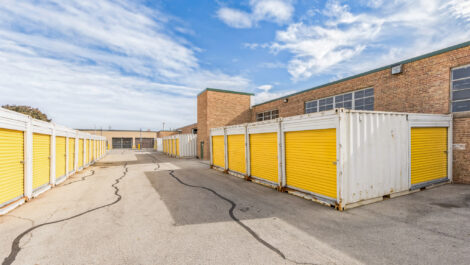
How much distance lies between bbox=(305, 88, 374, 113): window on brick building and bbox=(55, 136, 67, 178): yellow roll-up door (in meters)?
17.9

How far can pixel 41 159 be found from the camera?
8.83m

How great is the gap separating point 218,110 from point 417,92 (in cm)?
1739

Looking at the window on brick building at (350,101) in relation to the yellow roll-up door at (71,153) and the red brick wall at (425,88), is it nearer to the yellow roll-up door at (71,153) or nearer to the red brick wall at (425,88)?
the red brick wall at (425,88)

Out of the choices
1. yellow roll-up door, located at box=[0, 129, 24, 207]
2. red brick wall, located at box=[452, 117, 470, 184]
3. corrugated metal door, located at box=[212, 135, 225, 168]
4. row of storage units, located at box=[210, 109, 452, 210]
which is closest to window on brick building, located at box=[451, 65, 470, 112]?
red brick wall, located at box=[452, 117, 470, 184]

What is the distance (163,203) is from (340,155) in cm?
610

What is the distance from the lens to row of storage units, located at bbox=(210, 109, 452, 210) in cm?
Answer: 642

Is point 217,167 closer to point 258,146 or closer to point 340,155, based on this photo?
point 258,146

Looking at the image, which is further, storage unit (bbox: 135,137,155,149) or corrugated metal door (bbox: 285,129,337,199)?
storage unit (bbox: 135,137,155,149)

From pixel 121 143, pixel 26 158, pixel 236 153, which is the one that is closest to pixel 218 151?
pixel 236 153

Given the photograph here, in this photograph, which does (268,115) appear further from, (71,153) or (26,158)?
(26,158)

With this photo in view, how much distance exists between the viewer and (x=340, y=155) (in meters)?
6.21

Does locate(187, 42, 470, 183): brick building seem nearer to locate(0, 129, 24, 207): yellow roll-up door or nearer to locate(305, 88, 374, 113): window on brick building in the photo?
locate(305, 88, 374, 113): window on brick building

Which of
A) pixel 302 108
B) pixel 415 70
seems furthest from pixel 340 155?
pixel 302 108

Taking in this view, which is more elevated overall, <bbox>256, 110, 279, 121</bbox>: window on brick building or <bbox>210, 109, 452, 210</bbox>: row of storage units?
<bbox>256, 110, 279, 121</bbox>: window on brick building
